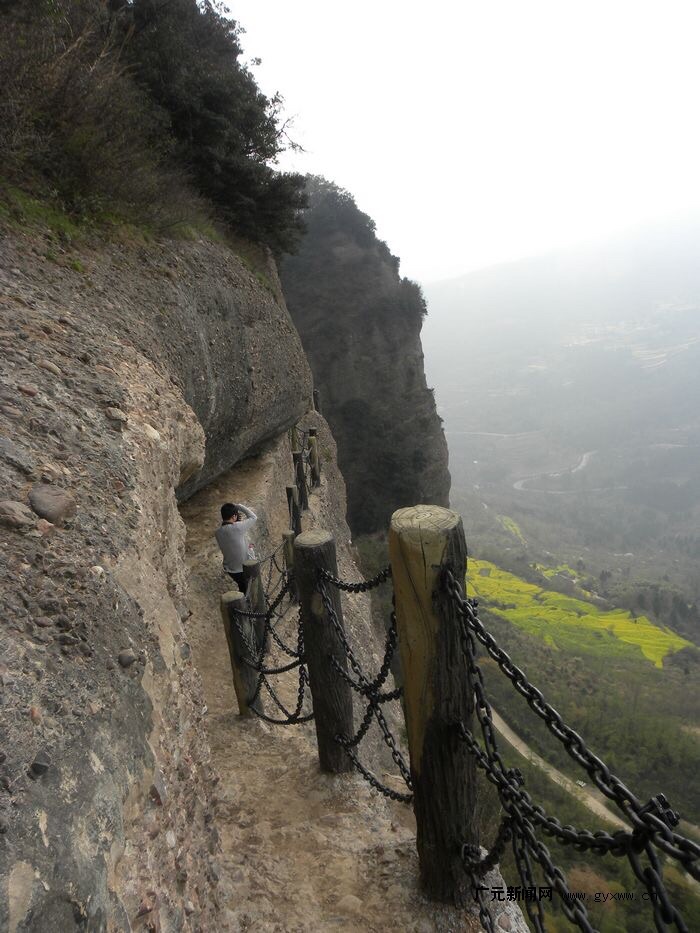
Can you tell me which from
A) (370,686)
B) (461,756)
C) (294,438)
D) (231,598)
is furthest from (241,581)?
(294,438)

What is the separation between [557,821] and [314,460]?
11685 mm

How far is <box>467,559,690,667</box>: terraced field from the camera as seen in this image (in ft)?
117

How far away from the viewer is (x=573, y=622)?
3934cm

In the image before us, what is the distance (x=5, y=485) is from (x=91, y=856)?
1525 mm

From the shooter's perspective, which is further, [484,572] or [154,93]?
[484,572]

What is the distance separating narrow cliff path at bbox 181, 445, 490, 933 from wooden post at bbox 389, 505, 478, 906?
0.28m

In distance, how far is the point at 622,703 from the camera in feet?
78.7

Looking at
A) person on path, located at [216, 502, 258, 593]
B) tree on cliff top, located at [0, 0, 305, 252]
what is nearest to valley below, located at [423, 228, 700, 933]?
person on path, located at [216, 502, 258, 593]

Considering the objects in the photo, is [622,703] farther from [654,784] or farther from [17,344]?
[17,344]

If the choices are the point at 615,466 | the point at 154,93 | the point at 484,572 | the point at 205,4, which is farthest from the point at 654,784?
the point at 615,466

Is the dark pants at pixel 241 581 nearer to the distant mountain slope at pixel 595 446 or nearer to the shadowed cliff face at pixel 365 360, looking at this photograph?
the shadowed cliff face at pixel 365 360

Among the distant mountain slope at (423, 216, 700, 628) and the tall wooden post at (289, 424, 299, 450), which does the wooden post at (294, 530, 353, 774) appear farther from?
the distant mountain slope at (423, 216, 700, 628)

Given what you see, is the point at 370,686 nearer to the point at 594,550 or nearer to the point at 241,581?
the point at 241,581

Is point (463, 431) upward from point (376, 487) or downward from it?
downward
